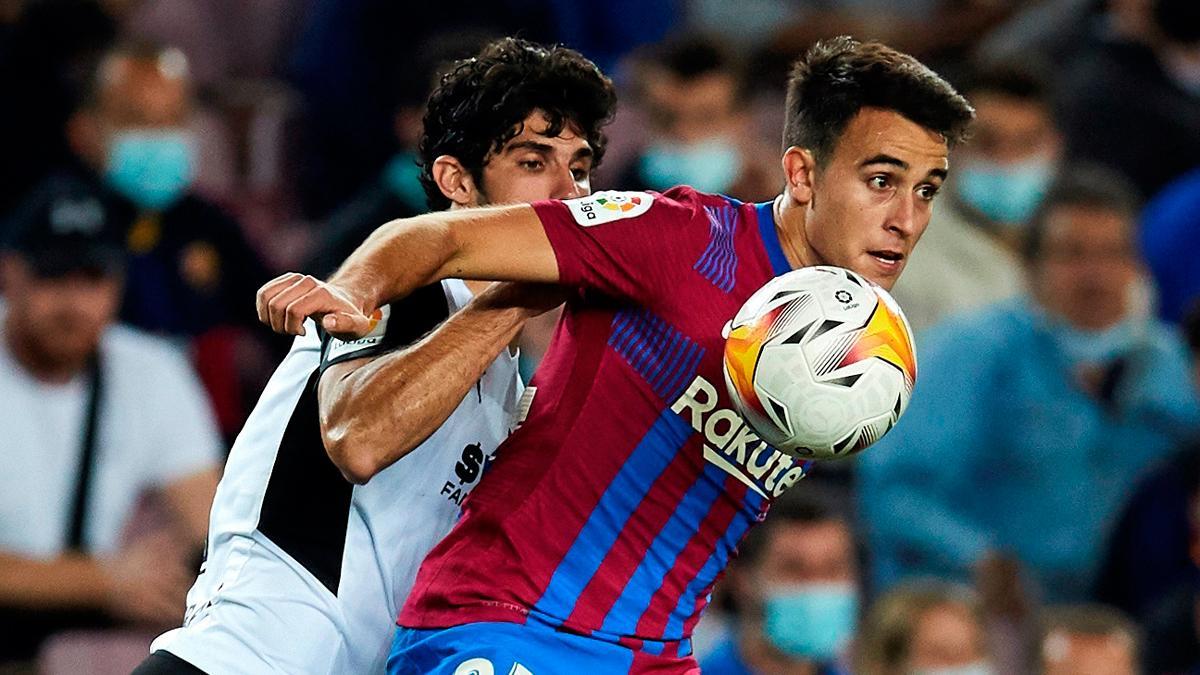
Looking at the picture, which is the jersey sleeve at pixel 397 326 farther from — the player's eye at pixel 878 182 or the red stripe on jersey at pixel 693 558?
the player's eye at pixel 878 182

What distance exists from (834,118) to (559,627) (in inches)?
44.1

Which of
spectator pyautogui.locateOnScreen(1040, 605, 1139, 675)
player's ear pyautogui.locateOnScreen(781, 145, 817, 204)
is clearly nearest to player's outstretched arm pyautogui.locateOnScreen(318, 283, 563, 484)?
player's ear pyautogui.locateOnScreen(781, 145, 817, 204)

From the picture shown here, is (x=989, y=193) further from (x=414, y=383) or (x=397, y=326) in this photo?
(x=414, y=383)

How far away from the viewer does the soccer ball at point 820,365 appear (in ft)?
12.9

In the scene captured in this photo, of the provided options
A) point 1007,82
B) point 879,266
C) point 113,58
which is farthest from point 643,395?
point 1007,82

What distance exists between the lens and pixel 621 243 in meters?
4.16

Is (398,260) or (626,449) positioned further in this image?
(626,449)

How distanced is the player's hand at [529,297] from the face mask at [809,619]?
321 centimetres

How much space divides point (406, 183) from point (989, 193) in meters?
2.35

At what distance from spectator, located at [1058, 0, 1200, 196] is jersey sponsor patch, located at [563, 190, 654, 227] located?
16.5ft

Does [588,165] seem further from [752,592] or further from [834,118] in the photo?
[752,592]

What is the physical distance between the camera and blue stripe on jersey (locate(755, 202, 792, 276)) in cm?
430

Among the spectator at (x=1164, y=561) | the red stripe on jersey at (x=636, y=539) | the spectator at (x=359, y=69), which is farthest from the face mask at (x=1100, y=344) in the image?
the red stripe on jersey at (x=636, y=539)

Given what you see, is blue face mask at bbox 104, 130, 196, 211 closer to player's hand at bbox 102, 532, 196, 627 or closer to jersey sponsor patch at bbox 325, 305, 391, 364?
player's hand at bbox 102, 532, 196, 627
